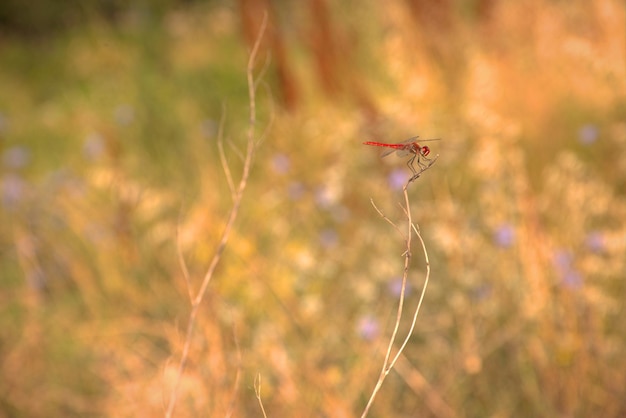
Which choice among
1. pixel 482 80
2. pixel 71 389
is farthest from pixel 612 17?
pixel 71 389

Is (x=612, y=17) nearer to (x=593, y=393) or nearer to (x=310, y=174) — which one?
(x=310, y=174)

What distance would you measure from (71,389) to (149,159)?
5.47ft

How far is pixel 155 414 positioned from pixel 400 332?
0.64 m

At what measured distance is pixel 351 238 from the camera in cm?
260

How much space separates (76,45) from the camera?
8.53 meters

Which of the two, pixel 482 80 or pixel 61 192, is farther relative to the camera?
pixel 61 192

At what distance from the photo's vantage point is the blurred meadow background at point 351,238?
6.25 ft

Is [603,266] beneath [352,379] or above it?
above

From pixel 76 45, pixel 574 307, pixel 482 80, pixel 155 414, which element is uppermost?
pixel 482 80

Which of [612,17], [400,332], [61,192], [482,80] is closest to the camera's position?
[400,332]

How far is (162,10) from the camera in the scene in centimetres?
901

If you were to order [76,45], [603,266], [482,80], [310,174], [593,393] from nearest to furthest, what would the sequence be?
1. [593,393]
2. [603,266]
3. [482,80]
4. [310,174]
5. [76,45]

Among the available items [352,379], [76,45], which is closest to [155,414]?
[352,379]

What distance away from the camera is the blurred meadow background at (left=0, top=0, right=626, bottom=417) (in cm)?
190
